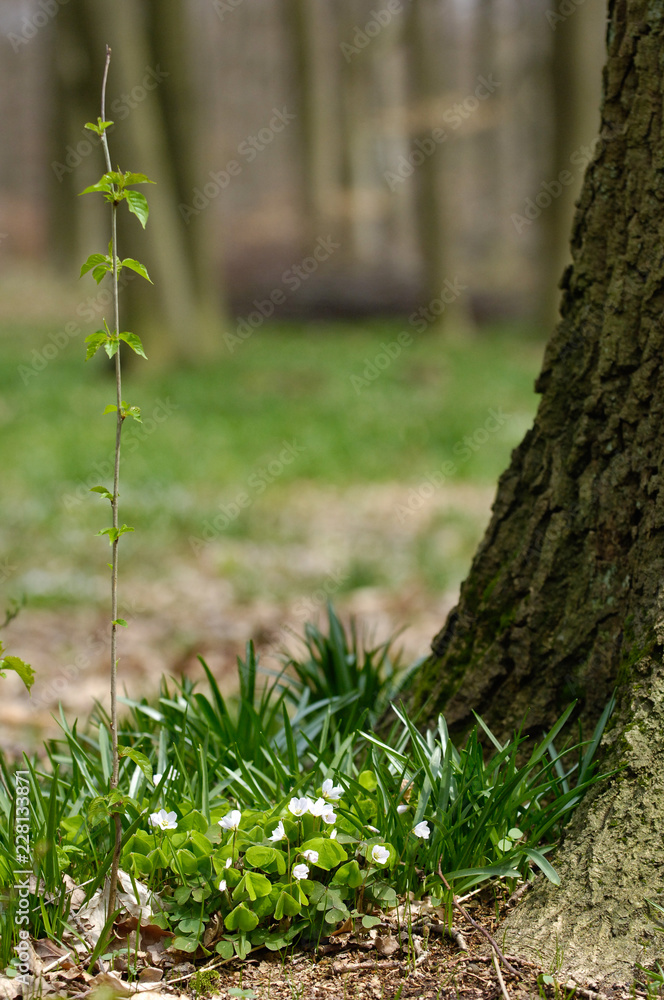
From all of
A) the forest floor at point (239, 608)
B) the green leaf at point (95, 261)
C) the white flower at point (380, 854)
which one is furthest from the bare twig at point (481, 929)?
the forest floor at point (239, 608)

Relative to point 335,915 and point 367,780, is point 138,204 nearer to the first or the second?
point 367,780

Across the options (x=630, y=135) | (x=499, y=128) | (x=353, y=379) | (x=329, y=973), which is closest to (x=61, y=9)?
(x=353, y=379)

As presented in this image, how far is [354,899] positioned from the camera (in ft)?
5.74

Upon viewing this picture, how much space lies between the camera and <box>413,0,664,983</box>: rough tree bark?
5.62 feet

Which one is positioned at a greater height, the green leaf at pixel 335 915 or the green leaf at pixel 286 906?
the green leaf at pixel 286 906

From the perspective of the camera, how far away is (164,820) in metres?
1.77

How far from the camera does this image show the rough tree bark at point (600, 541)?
67.5 inches

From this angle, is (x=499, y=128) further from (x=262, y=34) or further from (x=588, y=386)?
(x=588, y=386)

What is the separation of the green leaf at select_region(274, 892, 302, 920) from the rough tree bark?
41 cm

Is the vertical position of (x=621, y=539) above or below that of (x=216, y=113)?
below

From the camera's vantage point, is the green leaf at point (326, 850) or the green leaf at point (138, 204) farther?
the green leaf at point (326, 850)

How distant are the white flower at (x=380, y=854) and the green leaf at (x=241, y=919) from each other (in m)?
0.25

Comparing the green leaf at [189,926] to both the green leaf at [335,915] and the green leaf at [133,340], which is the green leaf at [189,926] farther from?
the green leaf at [133,340]

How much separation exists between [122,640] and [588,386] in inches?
123
